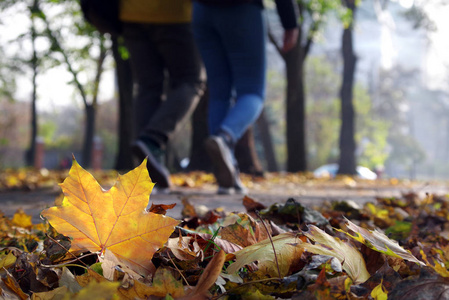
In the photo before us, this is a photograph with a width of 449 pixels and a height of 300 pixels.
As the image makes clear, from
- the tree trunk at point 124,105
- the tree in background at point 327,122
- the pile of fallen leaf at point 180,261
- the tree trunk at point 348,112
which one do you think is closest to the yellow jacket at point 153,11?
the pile of fallen leaf at point 180,261

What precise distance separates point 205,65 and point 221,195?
1011 millimetres

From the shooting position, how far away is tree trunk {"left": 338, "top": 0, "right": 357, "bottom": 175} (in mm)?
16234

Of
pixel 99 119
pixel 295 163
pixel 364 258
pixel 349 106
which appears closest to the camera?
pixel 364 258

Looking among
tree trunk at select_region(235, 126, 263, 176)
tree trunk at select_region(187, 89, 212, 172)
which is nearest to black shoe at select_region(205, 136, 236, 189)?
tree trunk at select_region(235, 126, 263, 176)

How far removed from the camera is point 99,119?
44.6 meters

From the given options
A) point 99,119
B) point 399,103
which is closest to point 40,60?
point 99,119

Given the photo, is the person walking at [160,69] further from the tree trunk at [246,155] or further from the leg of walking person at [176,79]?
the tree trunk at [246,155]

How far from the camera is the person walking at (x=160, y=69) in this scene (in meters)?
3.52

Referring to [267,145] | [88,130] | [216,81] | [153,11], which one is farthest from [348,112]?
[153,11]

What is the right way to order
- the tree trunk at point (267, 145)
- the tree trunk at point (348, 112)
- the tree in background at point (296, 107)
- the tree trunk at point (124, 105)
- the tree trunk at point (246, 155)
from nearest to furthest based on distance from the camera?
the tree trunk at point (246, 155) < the tree trunk at point (124, 105) < the tree in background at point (296, 107) < the tree trunk at point (348, 112) < the tree trunk at point (267, 145)

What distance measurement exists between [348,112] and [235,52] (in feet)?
46.7

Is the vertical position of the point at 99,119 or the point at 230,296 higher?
the point at 230,296

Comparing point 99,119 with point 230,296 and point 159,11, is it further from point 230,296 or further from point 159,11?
point 230,296

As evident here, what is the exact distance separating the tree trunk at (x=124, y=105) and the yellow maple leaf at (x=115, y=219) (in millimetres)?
8382
